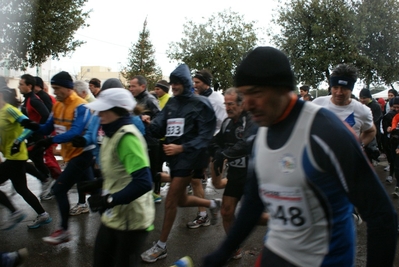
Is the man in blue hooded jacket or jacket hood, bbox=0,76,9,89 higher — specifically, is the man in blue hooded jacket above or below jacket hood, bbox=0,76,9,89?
below

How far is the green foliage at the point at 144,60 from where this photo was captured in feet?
109

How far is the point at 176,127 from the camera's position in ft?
16.1

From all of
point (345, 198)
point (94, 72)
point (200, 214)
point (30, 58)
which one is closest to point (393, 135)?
point (200, 214)

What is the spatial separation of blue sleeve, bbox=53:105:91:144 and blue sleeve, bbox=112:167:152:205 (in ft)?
7.52

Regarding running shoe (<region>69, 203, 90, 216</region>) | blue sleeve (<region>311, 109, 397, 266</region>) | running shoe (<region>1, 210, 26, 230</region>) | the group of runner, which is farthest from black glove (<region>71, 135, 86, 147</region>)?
blue sleeve (<region>311, 109, 397, 266</region>)

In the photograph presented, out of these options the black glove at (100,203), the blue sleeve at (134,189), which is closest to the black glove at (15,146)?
the black glove at (100,203)

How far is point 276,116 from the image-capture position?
1815 millimetres

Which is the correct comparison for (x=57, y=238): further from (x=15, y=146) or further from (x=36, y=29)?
(x=36, y=29)

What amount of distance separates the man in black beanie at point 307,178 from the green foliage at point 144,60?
→ 103ft

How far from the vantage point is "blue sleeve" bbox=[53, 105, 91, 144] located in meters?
4.92

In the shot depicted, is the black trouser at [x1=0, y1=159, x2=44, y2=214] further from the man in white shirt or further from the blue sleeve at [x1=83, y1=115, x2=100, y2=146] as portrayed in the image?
the man in white shirt

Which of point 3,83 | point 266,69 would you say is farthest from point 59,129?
point 266,69

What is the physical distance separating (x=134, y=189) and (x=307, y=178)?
4.66 feet

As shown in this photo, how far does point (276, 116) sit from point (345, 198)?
425 millimetres
